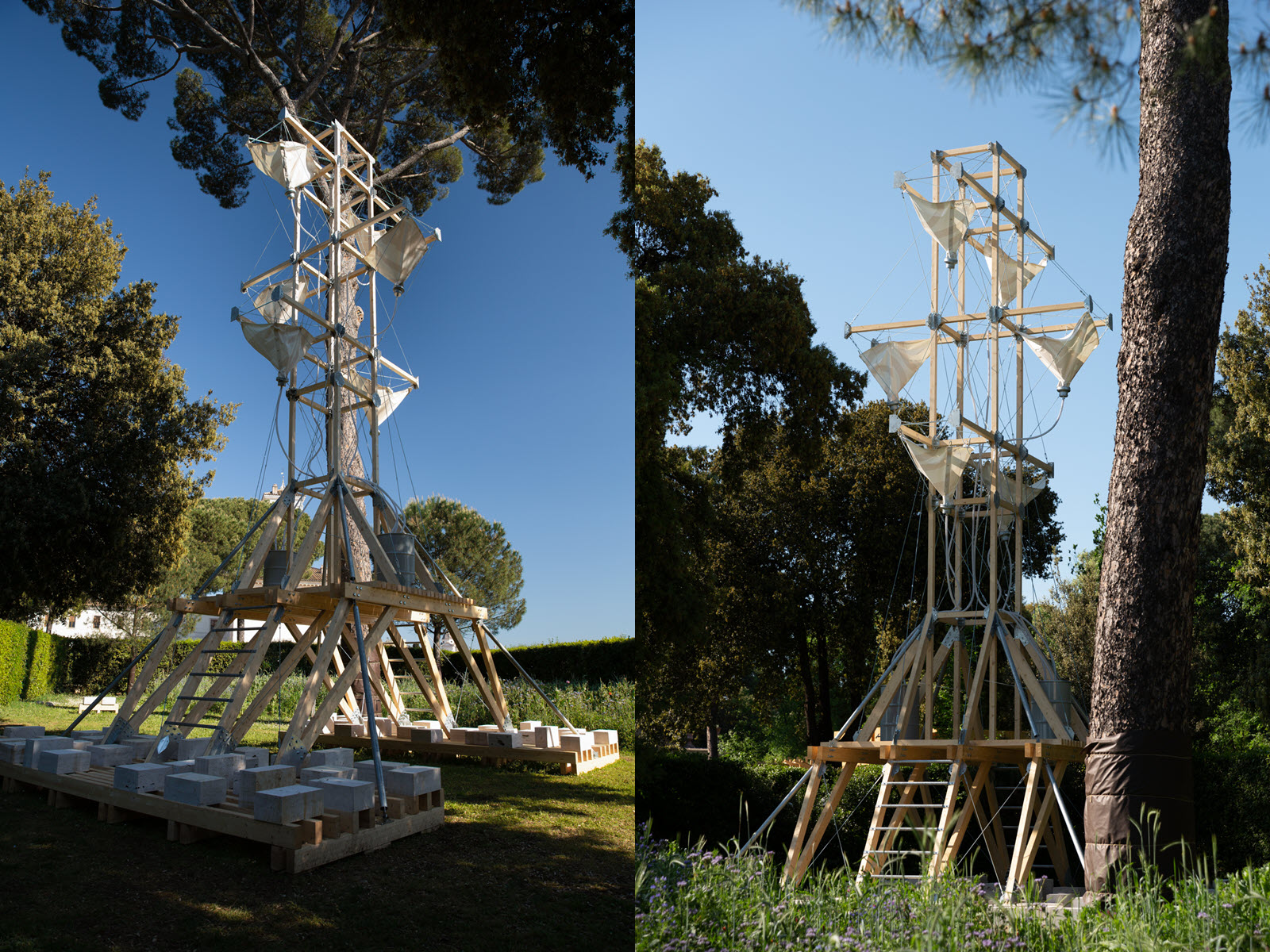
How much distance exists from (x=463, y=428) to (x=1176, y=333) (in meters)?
5.57

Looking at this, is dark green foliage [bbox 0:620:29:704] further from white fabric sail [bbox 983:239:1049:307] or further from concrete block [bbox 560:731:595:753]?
white fabric sail [bbox 983:239:1049:307]

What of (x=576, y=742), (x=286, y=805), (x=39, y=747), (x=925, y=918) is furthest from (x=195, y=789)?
(x=925, y=918)

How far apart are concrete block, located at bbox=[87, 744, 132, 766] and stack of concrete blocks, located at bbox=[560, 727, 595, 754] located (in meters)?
2.20

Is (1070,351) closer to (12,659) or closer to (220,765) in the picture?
(220,765)

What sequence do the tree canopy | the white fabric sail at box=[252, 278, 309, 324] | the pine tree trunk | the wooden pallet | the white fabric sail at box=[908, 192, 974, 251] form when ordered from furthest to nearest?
the white fabric sail at box=[908, 192, 974, 251] < the white fabric sail at box=[252, 278, 309, 324] < the tree canopy < the pine tree trunk < the wooden pallet

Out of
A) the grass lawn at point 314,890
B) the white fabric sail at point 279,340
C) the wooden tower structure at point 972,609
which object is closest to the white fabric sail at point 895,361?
the wooden tower structure at point 972,609

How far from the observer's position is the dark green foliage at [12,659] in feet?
25.8

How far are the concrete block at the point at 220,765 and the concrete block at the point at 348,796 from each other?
0.57 metres

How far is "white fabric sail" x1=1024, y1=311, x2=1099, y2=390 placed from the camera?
5.87 meters

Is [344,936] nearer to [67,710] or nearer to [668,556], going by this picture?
[668,556]

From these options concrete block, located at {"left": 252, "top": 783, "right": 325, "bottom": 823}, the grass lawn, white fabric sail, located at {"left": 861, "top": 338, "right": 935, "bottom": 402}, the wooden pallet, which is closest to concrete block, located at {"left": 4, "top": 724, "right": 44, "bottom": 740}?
the wooden pallet

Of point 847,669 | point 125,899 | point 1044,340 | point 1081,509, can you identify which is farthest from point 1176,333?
point 847,669

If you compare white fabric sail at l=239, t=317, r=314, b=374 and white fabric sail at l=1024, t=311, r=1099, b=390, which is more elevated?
white fabric sail at l=1024, t=311, r=1099, b=390

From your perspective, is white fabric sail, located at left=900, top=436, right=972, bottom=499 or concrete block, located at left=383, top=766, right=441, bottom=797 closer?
concrete block, located at left=383, top=766, right=441, bottom=797
